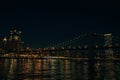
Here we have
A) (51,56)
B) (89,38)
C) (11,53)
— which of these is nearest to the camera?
(89,38)

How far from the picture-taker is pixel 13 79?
94.6 feet

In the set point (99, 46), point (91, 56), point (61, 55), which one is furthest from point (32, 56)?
point (91, 56)

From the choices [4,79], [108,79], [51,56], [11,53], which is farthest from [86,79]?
[11,53]

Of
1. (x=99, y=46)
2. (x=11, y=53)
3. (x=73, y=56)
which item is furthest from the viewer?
(x=11, y=53)

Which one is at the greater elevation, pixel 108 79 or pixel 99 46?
pixel 99 46

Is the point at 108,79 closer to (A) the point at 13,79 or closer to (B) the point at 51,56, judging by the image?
(A) the point at 13,79

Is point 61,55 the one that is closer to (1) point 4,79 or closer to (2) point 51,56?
(2) point 51,56

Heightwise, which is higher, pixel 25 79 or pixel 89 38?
pixel 89 38

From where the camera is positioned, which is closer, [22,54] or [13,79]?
[13,79]

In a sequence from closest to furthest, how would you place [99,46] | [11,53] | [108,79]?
[108,79], [99,46], [11,53]

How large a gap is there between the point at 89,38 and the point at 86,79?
28.8 m

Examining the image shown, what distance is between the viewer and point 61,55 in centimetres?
11850

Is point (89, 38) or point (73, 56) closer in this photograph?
point (89, 38)

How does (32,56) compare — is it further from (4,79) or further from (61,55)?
(4,79)
